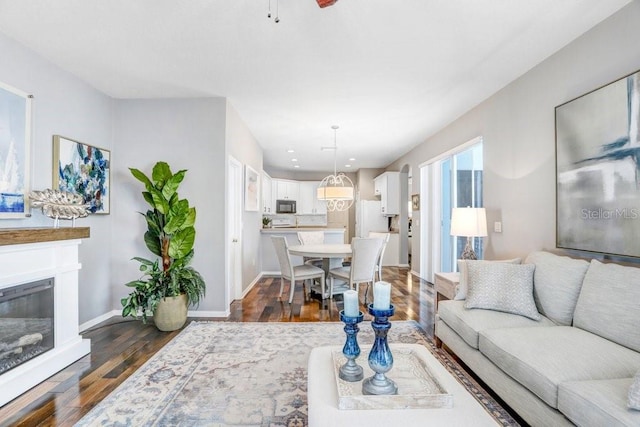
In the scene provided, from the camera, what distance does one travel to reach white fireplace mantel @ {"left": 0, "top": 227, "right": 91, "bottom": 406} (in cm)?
210

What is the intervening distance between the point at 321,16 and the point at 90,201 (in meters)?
3.02

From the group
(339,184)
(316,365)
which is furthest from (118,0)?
(339,184)

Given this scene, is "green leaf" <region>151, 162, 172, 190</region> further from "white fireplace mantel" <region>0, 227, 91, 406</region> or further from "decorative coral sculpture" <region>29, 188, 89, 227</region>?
"white fireplace mantel" <region>0, 227, 91, 406</region>

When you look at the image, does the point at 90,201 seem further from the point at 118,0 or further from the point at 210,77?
the point at 118,0

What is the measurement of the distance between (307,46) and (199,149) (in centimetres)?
190

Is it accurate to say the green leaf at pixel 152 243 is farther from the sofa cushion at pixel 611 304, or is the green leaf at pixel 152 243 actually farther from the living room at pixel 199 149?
the sofa cushion at pixel 611 304

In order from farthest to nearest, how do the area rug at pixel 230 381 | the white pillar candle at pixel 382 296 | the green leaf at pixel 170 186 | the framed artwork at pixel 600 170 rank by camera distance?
the green leaf at pixel 170 186 < the framed artwork at pixel 600 170 < the area rug at pixel 230 381 < the white pillar candle at pixel 382 296

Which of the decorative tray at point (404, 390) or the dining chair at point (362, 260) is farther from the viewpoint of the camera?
the dining chair at point (362, 260)

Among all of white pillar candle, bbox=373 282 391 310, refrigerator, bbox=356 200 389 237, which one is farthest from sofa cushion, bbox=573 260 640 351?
refrigerator, bbox=356 200 389 237

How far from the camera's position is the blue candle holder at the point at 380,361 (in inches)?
56.4

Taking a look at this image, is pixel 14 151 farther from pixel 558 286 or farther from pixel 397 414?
pixel 558 286

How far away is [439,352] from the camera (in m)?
2.79

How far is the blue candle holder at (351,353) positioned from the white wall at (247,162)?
300 cm

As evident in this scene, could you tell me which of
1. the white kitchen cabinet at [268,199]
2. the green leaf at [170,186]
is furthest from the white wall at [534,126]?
the white kitchen cabinet at [268,199]
